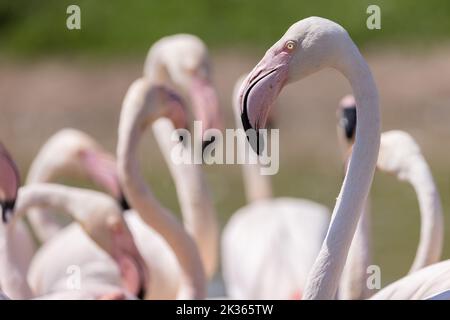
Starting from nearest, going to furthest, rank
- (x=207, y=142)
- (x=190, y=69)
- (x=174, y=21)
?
(x=207, y=142), (x=190, y=69), (x=174, y=21)

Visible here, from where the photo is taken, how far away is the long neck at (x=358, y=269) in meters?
4.89

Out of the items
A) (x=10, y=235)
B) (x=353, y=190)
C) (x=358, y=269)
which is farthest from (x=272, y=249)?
(x=353, y=190)

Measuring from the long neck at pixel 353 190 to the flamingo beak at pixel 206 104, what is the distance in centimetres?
214

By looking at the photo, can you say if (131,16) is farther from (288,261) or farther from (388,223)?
(288,261)

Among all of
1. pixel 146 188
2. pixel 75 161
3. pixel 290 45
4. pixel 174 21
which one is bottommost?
pixel 174 21

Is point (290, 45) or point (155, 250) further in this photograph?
point (155, 250)

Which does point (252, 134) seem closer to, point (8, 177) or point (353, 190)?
point (353, 190)

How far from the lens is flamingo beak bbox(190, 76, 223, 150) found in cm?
614

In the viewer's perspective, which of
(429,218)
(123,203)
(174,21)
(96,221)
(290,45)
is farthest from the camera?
(174,21)

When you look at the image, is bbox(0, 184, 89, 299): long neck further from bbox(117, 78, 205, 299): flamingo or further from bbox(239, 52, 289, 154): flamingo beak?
bbox(239, 52, 289, 154): flamingo beak

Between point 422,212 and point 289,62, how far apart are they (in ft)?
4.77

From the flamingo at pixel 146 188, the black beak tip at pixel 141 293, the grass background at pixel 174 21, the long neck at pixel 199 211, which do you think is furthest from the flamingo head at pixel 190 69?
the grass background at pixel 174 21

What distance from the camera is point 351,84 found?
3889 mm
